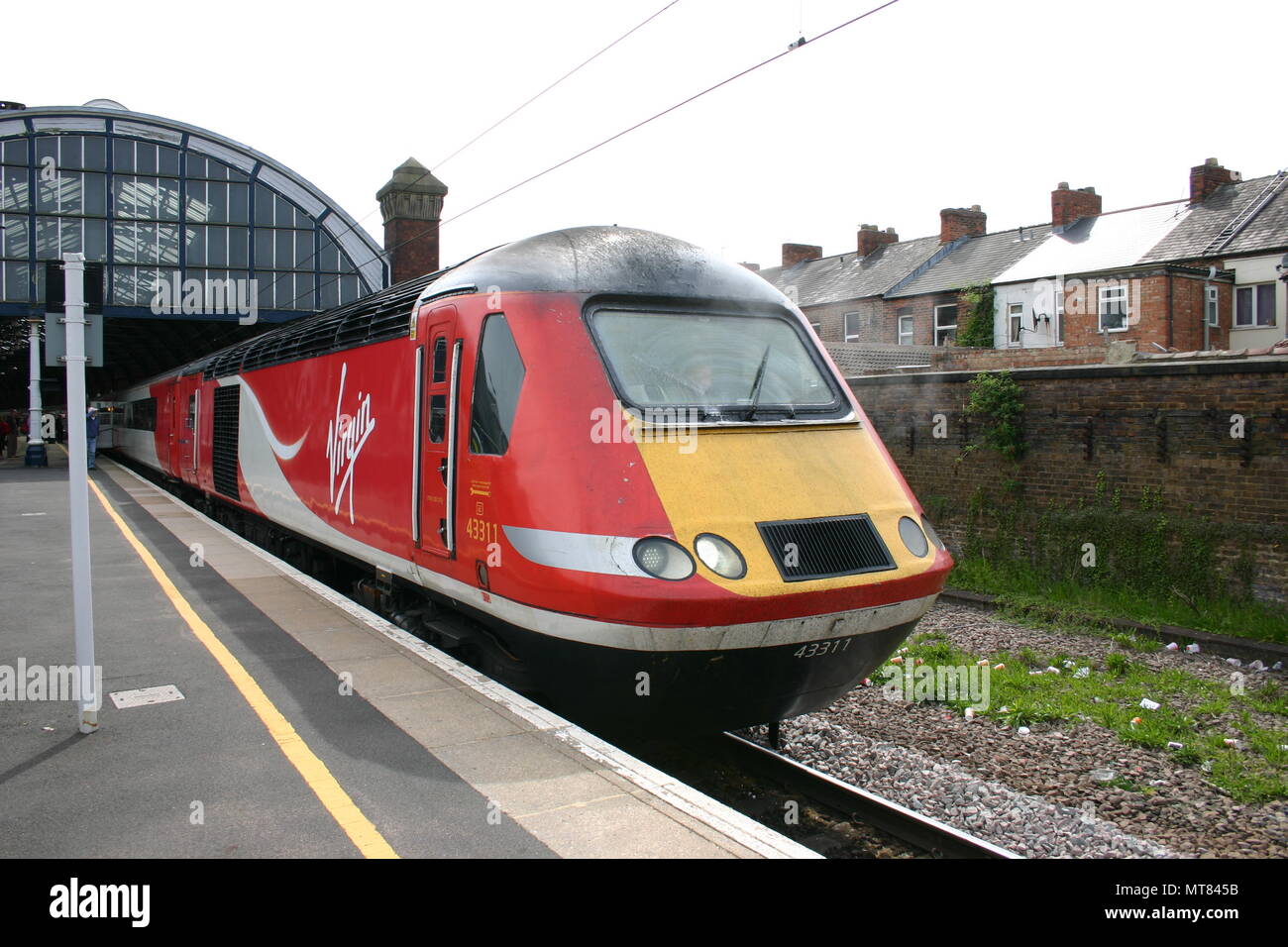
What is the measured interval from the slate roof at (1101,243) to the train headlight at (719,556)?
29.0m

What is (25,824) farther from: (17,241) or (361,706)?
(17,241)

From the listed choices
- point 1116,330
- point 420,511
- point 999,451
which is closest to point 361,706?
point 420,511

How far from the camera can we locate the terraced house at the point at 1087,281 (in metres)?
28.0

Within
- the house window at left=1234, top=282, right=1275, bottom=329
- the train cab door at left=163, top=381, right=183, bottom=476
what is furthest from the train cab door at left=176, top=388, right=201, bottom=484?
the house window at left=1234, top=282, right=1275, bottom=329

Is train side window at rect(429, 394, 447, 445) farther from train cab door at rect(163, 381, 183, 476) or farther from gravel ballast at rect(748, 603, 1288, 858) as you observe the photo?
train cab door at rect(163, 381, 183, 476)

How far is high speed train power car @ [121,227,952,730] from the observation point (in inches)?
187

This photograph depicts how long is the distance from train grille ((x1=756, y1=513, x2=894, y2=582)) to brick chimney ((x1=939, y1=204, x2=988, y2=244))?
118 ft

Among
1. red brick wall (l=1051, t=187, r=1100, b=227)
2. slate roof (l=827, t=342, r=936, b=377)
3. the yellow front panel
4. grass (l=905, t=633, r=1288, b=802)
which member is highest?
red brick wall (l=1051, t=187, r=1100, b=227)

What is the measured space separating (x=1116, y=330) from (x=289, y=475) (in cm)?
2675

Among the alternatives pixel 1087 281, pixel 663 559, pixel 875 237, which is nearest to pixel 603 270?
pixel 663 559

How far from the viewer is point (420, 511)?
6.45 metres

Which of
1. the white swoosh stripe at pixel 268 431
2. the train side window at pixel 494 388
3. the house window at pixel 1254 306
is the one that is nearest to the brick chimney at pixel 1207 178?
the house window at pixel 1254 306

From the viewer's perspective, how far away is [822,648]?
5.05m

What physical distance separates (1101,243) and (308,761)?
Result: 33.6 meters
